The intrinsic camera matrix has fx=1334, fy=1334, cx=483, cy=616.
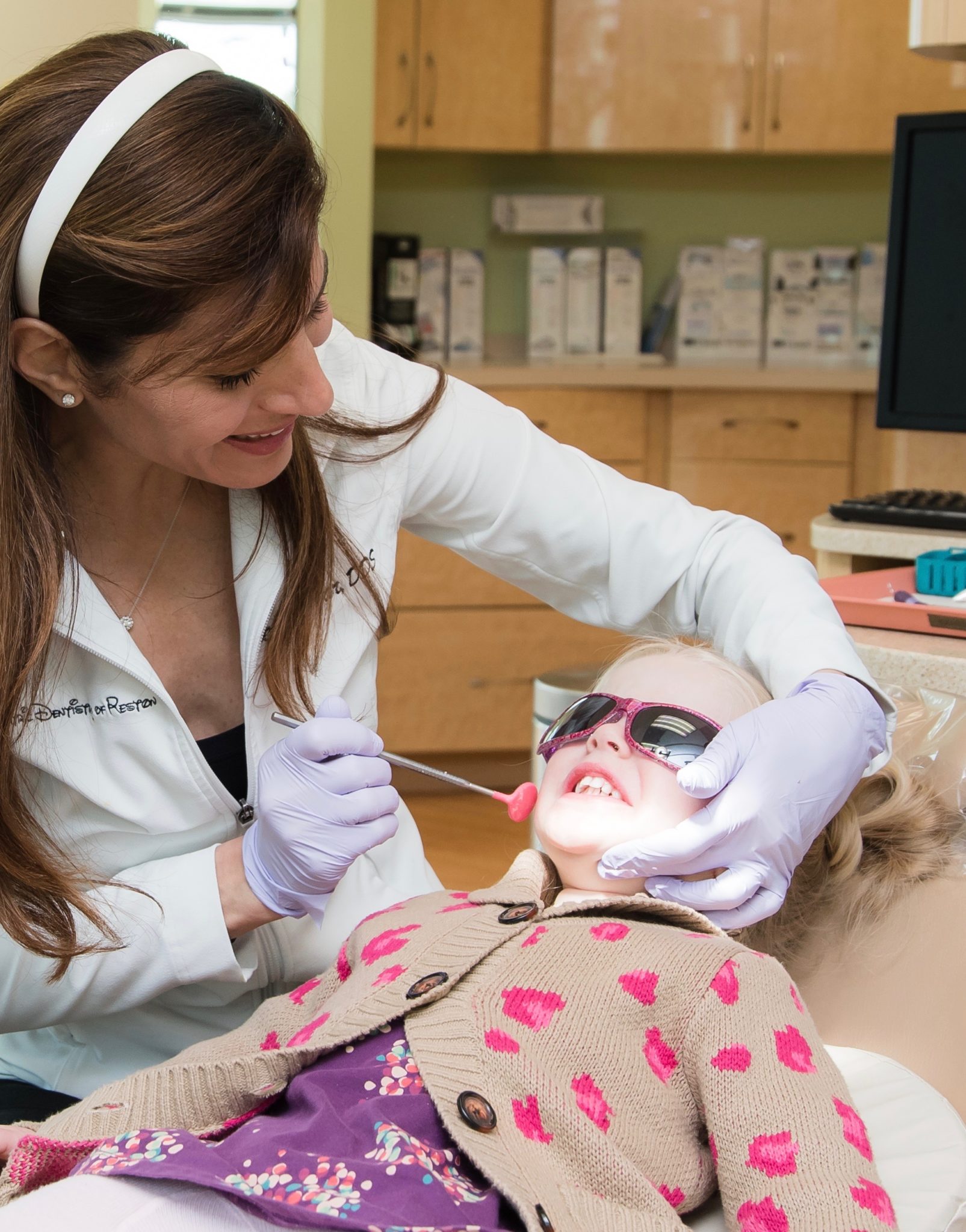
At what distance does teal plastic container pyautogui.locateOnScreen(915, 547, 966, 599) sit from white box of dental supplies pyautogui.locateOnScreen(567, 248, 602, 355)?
251cm

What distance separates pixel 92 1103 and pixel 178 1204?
0.20 metres

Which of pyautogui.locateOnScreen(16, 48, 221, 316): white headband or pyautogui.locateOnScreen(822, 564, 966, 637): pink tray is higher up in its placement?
pyautogui.locateOnScreen(16, 48, 221, 316): white headband

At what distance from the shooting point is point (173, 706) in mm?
1142

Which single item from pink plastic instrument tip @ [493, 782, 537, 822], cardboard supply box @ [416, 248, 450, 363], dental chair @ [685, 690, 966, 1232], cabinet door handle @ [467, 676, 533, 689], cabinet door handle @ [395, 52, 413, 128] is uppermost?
cabinet door handle @ [395, 52, 413, 128]

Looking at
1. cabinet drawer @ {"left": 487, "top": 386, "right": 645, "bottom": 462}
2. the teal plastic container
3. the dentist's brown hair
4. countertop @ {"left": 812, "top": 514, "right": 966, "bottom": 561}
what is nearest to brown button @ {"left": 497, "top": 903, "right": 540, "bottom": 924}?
the dentist's brown hair

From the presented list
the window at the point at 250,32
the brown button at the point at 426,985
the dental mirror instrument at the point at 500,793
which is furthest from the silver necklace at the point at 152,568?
the window at the point at 250,32

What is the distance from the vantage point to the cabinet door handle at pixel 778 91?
3.65 meters

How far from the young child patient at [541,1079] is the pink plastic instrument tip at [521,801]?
1 cm

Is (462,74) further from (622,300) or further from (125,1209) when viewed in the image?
(125,1209)

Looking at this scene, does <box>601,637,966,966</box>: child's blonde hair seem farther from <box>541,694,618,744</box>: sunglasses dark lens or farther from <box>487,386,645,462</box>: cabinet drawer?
<box>487,386,645,462</box>: cabinet drawer

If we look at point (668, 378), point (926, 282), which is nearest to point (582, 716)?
point (926, 282)

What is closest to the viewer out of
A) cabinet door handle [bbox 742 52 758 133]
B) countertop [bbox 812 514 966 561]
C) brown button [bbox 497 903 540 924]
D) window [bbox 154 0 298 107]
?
brown button [bbox 497 903 540 924]

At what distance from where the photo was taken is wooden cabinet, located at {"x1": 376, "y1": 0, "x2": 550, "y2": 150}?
3582mm

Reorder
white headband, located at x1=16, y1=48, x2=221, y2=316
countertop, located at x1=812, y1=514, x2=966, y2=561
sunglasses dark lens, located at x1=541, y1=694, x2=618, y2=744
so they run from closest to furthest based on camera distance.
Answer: white headband, located at x1=16, y1=48, x2=221, y2=316 → sunglasses dark lens, located at x1=541, y1=694, x2=618, y2=744 → countertop, located at x1=812, y1=514, x2=966, y2=561
